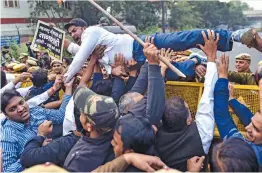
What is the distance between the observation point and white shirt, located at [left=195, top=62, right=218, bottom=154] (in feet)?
6.35

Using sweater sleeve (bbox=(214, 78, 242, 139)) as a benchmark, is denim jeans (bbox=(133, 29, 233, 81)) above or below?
above

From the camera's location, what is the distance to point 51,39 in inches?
135

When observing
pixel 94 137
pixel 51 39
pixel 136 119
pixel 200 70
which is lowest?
pixel 94 137

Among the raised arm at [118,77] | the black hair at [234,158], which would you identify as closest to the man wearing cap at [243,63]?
the raised arm at [118,77]

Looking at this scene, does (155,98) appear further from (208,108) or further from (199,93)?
(199,93)

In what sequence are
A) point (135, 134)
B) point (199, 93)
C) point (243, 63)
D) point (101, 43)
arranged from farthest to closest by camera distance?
point (243, 63) → point (101, 43) → point (199, 93) → point (135, 134)

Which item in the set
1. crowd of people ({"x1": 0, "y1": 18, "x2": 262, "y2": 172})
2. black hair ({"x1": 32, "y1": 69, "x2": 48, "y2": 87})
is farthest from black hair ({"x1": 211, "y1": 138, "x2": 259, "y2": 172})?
black hair ({"x1": 32, "y1": 69, "x2": 48, "y2": 87})

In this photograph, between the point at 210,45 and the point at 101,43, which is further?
the point at 101,43

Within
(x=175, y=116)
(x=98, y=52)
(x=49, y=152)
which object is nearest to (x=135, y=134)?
(x=175, y=116)

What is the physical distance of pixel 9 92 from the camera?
237cm

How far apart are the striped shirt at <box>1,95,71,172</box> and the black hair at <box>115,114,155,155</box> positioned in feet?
2.49

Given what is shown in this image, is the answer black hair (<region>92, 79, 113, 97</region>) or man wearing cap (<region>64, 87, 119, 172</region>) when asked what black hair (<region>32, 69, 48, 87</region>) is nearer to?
black hair (<region>92, 79, 113, 97</region>)

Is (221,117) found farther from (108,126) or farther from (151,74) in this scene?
(108,126)

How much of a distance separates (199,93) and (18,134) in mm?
1310
